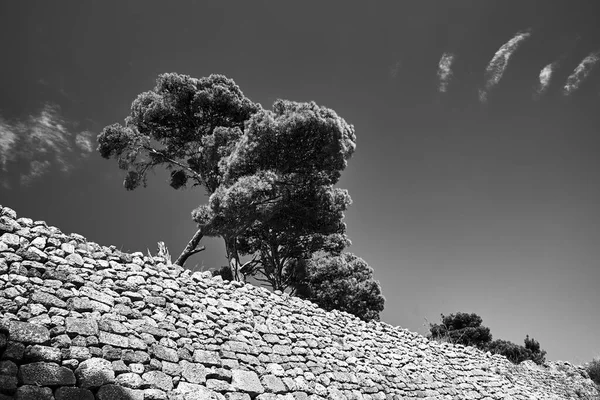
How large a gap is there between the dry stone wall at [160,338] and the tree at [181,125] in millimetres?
7561

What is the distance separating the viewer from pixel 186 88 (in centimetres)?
1448

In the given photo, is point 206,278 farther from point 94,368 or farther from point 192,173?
point 192,173

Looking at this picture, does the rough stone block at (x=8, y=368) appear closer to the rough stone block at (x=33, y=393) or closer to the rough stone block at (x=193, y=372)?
the rough stone block at (x=33, y=393)

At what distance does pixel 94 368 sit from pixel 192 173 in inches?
484

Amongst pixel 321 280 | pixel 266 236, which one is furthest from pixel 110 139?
pixel 321 280

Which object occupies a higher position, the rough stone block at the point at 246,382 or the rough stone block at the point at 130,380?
the rough stone block at the point at 246,382

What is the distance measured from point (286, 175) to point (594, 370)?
1243 centimetres

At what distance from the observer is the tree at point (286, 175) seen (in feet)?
37.9

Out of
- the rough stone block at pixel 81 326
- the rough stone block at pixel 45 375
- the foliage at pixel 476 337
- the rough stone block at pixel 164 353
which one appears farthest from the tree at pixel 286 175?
the foliage at pixel 476 337

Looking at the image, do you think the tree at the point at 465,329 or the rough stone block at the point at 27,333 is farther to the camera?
the tree at the point at 465,329

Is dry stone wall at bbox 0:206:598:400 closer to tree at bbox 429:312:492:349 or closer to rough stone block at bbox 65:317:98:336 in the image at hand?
rough stone block at bbox 65:317:98:336

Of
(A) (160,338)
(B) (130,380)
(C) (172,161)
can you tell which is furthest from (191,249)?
(B) (130,380)

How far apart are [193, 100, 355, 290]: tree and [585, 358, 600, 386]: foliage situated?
9.90 metres

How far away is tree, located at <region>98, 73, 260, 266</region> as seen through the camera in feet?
47.4
